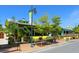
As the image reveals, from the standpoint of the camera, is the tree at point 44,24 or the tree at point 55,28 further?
the tree at point 55,28

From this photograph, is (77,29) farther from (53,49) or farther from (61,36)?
(53,49)

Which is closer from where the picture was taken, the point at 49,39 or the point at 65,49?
the point at 49,39

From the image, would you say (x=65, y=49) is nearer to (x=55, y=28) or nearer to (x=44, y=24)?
(x=55, y=28)

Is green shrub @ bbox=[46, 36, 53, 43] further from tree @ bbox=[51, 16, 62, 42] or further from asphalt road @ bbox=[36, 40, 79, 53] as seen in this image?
asphalt road @ bbox=[36, 40, 79, 53]

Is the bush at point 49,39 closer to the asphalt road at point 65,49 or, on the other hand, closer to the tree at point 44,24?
the tree at point 44,24

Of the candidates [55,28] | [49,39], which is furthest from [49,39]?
[55,28]

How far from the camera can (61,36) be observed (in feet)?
48.5

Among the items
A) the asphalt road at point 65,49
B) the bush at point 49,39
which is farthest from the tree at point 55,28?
the asphalt road at point 65,49

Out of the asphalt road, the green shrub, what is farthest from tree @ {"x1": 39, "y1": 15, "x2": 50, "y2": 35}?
the asphalt road

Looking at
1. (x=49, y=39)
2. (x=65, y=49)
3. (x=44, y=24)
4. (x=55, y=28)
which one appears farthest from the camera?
(x=55, y=28)

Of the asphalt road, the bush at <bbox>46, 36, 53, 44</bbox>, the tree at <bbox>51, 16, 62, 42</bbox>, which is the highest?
the tree at <bbox>51, 16, 62, 42</bbox>

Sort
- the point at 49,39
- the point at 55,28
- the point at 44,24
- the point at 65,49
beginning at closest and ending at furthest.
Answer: the point at 49,39 < the point at 44,24 < the point at 65,49 < the point at 55,28
